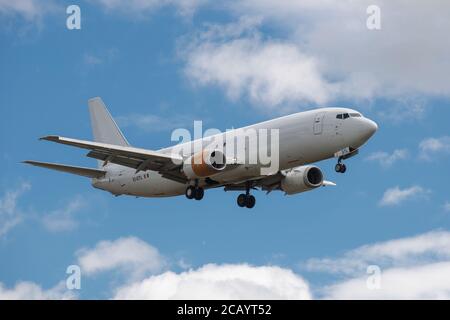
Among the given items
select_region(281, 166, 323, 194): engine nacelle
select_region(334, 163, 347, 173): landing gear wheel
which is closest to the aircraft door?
select_region(334, 163, 347, 173): landing gear wheel

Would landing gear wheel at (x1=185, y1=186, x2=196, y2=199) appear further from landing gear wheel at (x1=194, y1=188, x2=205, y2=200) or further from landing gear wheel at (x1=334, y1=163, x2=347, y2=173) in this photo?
landing gear wheel at (x1=334, y1=163, x2=347, y2=173)

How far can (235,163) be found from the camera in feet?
199

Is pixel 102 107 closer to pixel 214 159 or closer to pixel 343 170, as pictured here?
pixel 214 159

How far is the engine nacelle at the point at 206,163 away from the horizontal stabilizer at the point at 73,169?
33.8ft

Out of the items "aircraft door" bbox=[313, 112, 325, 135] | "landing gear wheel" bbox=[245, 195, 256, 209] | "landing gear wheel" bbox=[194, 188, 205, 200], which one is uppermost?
"aircraft door" bbox=[313, 112, 325, 135]

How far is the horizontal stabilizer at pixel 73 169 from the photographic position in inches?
2530

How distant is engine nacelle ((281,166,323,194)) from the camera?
220 ft

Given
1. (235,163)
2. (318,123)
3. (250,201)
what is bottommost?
(250,201)

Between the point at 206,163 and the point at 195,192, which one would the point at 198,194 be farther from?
the point at 206,163

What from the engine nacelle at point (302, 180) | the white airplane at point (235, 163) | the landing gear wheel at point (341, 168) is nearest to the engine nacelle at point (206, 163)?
the white airplane at point (235, 163)

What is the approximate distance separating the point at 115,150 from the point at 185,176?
19.0 feet

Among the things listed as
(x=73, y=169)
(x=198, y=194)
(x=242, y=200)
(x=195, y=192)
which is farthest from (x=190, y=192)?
(x=73, y=169)

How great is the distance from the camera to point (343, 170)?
57.2 m

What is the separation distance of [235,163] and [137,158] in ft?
23.3
